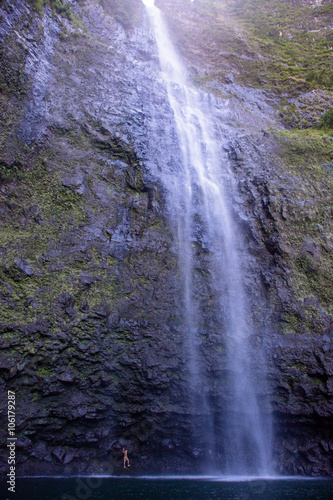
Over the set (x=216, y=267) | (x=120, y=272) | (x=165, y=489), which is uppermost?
(x=216, y=267)

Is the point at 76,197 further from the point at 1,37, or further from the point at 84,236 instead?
the point at 1,37

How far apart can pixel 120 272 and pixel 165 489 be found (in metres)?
4.78

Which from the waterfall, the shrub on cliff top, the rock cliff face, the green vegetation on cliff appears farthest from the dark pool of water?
the green vegetation on cliff

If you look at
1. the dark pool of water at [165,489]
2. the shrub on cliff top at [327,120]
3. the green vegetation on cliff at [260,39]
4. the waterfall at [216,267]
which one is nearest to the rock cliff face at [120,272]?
the waterfall at [216,267]

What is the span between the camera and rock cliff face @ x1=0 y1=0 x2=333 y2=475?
22.6ft

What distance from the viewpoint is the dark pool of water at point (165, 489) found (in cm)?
552

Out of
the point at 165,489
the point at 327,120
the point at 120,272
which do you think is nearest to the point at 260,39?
the point at 327,120

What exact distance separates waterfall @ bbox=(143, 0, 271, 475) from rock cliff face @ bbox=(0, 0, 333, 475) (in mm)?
255

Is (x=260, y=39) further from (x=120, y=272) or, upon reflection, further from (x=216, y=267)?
(x=120, y=272)

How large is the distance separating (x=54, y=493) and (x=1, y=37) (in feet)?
36.9

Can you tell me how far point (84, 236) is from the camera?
8250 mm

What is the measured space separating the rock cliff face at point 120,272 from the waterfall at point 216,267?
10.0 inches

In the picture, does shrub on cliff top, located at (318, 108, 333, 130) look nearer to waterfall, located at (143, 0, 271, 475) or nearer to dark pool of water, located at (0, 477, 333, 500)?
waterfall, located at (143, 0, 271, 475)

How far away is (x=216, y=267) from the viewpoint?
343 inches
